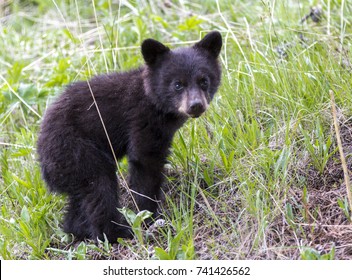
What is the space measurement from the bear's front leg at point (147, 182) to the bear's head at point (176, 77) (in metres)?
0.48

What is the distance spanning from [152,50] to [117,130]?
0.74 m

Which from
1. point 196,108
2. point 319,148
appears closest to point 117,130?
point 196,108

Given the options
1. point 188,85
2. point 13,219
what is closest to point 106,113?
point 188,85

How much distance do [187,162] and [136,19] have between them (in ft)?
10.3

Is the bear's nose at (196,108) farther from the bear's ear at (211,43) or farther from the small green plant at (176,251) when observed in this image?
the small green plant at (176,251)

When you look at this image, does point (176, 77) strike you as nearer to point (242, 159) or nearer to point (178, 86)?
point (178, 86)

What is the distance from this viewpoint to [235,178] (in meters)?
5.16

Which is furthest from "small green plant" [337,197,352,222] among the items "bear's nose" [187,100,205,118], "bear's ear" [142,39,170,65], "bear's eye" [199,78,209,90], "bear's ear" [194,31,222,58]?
"bear's ear" [142,39,170,65]

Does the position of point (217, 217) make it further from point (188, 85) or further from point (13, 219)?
point (13, 219)

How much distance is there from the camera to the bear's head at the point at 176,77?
5.25m

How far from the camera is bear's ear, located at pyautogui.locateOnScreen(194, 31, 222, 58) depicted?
552 cm

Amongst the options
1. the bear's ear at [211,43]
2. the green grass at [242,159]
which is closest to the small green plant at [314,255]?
the green grass at [242,159]

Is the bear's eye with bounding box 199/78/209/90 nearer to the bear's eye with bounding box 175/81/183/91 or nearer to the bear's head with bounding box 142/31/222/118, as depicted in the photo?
the bear's head with bounding box 142/31/222/118

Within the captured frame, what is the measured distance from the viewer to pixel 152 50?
5.36m
